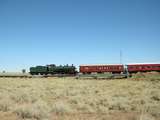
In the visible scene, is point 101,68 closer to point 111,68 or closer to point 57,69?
point 111,68

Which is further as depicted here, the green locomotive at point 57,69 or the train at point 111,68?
the green locomotive at point 57,69

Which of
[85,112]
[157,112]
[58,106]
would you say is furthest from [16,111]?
[157,112]

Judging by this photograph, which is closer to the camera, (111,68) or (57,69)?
(111,68)

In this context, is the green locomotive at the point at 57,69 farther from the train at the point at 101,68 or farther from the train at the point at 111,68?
the train at the point at 111,68

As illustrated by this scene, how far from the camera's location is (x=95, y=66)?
163ft

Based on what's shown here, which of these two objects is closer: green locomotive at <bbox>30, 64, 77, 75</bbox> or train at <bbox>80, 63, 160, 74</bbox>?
train at <bbox>80, 63, 160, 74</bbox>

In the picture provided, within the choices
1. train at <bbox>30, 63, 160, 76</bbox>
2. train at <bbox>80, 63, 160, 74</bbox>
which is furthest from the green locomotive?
train at <bbox>80, 63, 160, 74</bbox>

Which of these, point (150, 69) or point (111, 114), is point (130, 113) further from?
point (150, 69)

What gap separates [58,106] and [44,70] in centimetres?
4002

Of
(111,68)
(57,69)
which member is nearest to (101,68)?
(111,68)

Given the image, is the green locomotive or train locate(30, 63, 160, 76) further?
the green locomotive

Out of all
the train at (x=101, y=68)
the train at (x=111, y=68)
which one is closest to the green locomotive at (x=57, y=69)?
the train at (x=101, y=68)

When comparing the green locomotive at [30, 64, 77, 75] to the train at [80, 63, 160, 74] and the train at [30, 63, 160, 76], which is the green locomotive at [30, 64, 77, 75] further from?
the train at [80, 63, 160, 74]

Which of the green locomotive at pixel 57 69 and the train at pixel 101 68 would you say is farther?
the green locomotive at pixel 57 69
